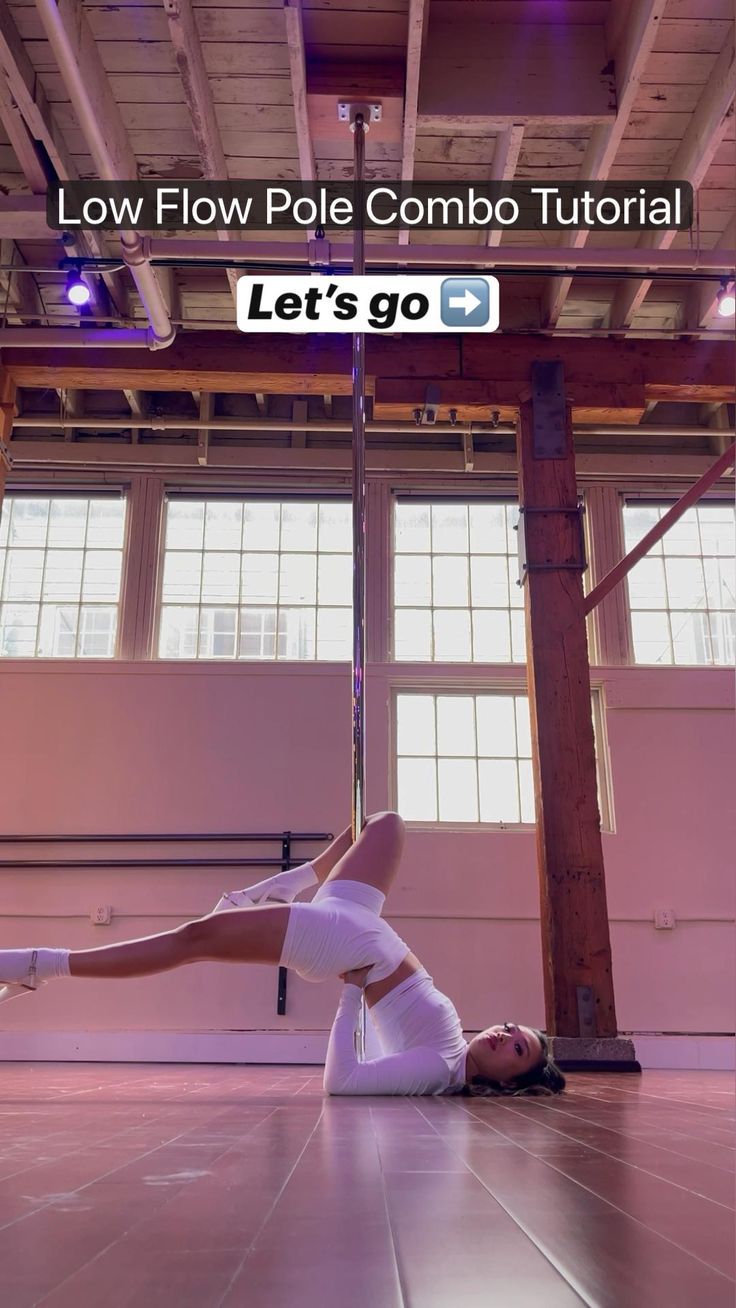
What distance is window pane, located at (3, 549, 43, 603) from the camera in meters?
7.60

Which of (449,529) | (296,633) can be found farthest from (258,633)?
(449,529)

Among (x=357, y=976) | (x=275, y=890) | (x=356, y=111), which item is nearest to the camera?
(x=357, y=976)

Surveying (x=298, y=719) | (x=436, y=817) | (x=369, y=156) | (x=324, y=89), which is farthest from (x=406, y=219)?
(x=436, y=817)

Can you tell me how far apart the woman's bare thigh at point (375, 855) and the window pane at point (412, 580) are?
4.51 meters

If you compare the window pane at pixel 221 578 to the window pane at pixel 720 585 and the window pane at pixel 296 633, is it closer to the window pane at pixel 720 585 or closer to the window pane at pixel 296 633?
the window pane at pixel 296 633

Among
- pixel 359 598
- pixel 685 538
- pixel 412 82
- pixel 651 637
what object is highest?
pixel 412 82

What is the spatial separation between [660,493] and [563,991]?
4.44m

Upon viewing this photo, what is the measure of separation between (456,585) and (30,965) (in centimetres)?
535

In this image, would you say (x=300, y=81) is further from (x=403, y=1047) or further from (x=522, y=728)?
(x=522, y=728)

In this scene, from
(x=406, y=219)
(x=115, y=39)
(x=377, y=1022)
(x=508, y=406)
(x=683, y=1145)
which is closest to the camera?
(x=683, y=1145)

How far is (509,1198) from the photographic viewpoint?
130cm

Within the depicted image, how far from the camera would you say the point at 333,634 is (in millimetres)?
7492

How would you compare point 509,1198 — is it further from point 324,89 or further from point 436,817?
point 436,817

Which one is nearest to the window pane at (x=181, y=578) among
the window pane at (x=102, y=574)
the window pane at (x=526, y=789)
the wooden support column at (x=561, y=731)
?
the window pane at (x=102, y=574)
